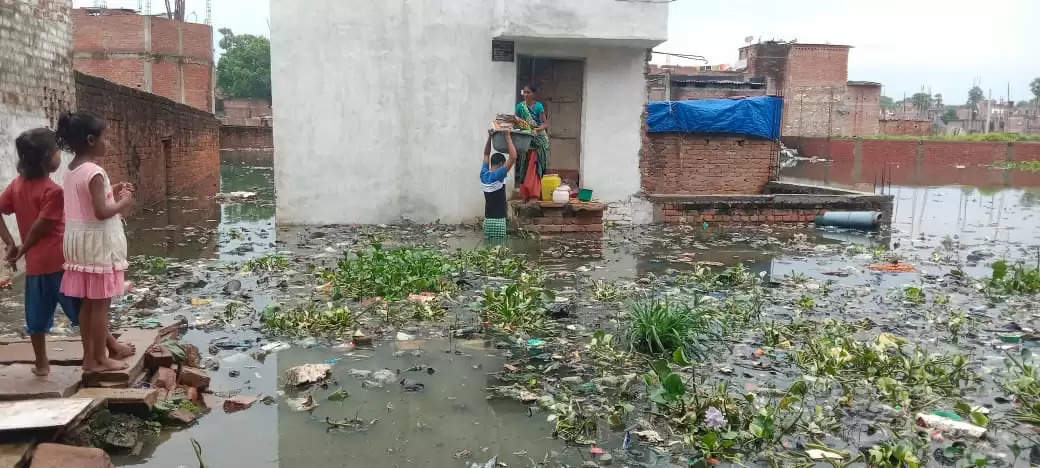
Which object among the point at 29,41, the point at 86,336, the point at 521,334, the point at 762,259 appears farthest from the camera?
the point at 762,259

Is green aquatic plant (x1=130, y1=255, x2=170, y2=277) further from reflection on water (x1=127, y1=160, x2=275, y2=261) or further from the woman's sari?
the woman's sari

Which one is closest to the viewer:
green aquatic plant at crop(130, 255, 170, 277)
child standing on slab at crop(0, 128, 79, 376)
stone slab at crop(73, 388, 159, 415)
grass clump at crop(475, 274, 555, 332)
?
stone slab at crop(73, 388, 159, 415)

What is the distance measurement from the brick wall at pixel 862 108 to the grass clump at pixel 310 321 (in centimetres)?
3945

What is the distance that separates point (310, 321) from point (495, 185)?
184 inches

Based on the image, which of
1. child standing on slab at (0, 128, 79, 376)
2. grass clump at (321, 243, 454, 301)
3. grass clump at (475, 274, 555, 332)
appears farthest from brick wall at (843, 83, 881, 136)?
child standing on slab at (0, 128, 79, 376)

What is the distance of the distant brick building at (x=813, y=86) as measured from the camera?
3756cm

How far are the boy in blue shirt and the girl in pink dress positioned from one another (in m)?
6.31

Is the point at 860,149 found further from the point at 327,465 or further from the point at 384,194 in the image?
the point at 327,465

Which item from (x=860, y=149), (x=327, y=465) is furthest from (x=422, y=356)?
(x=860, y=149)

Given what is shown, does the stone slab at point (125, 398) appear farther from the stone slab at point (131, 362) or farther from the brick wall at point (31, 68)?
the brick wall at point (31, 68)

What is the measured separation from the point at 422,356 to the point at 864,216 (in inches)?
350

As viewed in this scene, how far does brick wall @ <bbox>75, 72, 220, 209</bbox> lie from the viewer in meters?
10.8

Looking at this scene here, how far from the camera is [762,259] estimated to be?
8516 millimetres

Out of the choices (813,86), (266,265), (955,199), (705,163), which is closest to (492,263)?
(266,265)
